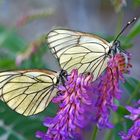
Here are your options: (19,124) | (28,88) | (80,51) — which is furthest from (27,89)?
(19,124)

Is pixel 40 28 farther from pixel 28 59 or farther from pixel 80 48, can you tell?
pixel 80 48

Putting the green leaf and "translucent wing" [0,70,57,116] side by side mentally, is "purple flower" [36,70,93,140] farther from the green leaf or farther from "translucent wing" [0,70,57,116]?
the green leaf

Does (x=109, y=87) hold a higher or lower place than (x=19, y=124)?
higher

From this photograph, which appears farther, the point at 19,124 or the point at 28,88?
the point at 19,124

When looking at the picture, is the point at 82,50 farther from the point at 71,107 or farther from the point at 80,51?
the point at 71,107

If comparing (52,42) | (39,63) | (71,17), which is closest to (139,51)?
(71,17)

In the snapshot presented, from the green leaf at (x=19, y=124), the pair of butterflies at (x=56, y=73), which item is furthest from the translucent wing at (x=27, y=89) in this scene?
the green leaf at (x=19, y=124)
